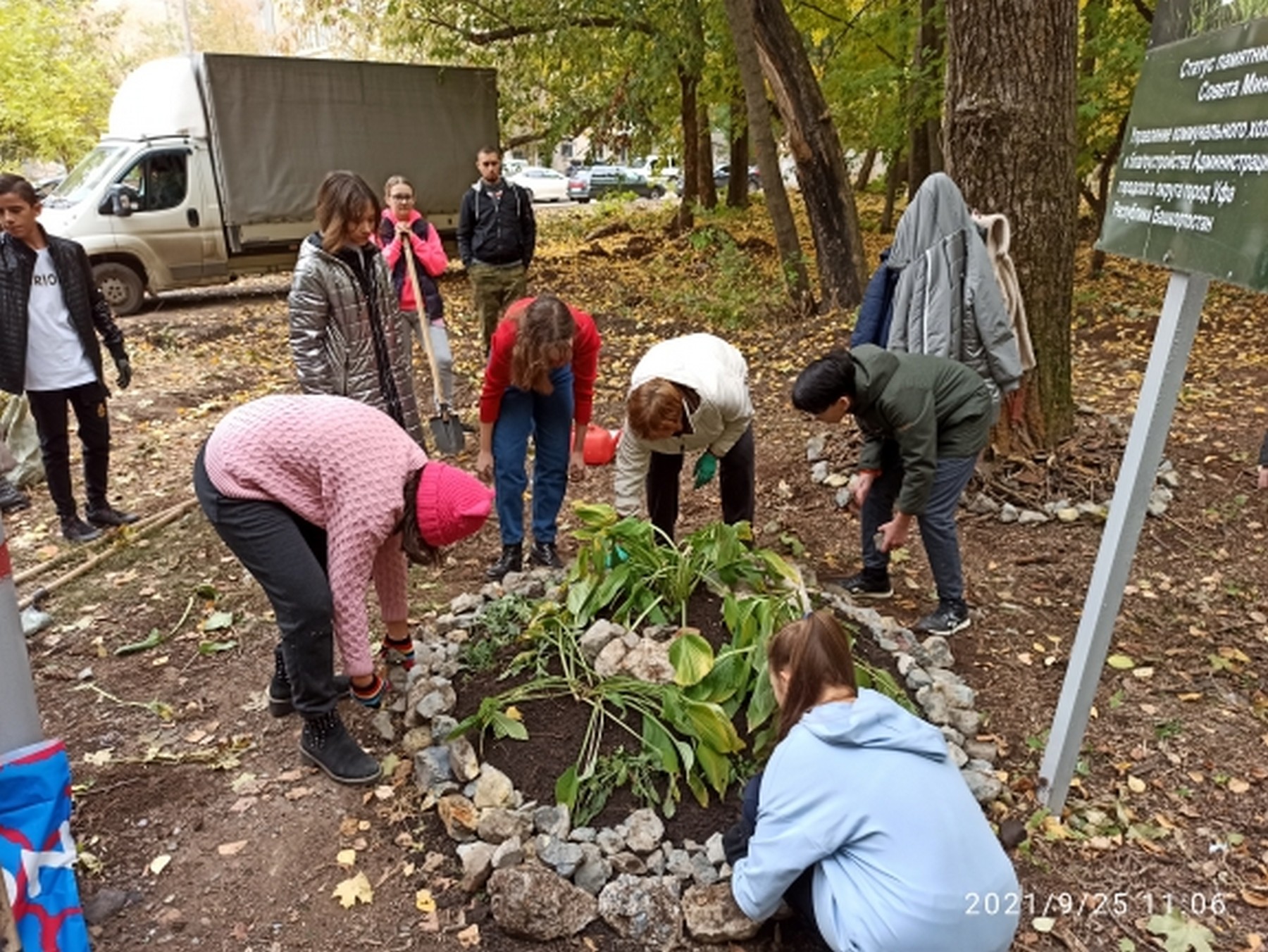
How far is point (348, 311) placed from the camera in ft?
11.3

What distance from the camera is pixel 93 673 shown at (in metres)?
3.52

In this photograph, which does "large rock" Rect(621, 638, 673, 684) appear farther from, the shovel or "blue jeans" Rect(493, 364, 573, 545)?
the shovel

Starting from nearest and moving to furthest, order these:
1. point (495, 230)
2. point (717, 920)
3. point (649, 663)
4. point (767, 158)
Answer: point (717, 920), point (649, 663), point (495, 230), point (767, 158)

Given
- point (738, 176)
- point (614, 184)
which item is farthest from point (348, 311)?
point (614, 184)

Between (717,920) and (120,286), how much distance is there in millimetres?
10852

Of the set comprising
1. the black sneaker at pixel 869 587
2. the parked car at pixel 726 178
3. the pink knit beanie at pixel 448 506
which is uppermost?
the parked car at pixel 726 178

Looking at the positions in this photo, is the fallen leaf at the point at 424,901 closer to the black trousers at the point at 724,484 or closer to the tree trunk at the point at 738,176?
the black trousers at the point at 724,484

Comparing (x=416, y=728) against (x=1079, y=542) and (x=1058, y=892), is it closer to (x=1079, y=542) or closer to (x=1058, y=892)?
(x=1058, y=892)

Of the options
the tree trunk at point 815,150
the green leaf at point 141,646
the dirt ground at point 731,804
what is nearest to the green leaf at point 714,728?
the dirt ground at point 731,804

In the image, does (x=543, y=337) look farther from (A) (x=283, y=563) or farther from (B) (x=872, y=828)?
(B) (x=872, y=828)

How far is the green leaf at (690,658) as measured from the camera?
274 cm

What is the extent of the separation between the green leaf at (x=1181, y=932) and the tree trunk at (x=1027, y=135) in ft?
9.68

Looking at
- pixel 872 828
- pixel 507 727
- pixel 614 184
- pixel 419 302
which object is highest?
pixel 614 184

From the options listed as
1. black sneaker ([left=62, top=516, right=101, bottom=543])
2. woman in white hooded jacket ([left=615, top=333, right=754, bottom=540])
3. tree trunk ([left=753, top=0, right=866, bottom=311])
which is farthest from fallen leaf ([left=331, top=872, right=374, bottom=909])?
tree trunk ([left=753, top=0, right=866, bottom=311])
